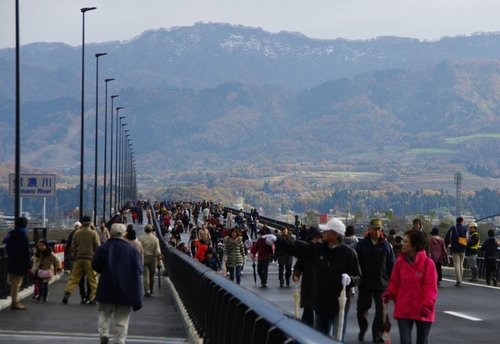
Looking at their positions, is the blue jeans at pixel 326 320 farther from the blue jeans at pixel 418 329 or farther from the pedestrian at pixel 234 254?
the pedestrian at pixel 234 254

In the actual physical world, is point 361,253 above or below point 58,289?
above

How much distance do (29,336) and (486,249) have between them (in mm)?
16963

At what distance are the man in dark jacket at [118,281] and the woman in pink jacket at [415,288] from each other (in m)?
3.99

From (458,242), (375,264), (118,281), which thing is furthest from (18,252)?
(458,242)

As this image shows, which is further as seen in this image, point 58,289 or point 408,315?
point 58,289

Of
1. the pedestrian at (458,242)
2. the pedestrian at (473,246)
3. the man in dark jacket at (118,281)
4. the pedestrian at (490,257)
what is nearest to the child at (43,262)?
the man in dark jacket at (118,281)

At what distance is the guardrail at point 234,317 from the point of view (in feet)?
23.7

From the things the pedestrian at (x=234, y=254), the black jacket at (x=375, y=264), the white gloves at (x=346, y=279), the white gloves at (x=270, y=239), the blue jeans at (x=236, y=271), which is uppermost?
the white gloves at (x=270, y=239)

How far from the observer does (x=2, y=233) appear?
57406 millimetres

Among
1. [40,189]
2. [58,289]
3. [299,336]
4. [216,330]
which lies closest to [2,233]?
[40,189]

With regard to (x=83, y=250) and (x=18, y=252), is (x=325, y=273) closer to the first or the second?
(x=18, y=252)

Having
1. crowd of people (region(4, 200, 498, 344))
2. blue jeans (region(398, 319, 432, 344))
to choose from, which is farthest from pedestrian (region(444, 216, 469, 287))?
blue jeans (region(398, 319, 432, 344))

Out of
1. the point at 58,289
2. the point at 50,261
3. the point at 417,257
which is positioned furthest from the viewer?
the point at 58,289

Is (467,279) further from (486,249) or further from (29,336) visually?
(29,336)
